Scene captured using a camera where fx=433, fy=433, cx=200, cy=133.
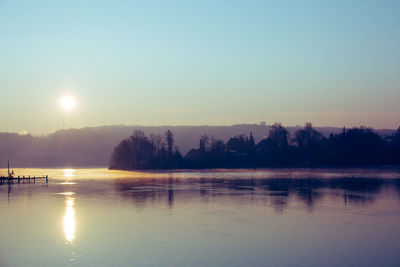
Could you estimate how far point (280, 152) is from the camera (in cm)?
18050

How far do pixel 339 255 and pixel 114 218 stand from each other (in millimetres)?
21432

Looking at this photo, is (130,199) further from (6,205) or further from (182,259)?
(182,259)

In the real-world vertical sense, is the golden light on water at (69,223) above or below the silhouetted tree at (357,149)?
below

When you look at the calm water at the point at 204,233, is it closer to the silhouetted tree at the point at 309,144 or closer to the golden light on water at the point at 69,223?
the golden light on water at the point at 69,223

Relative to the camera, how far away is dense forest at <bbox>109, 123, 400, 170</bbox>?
168125 mm

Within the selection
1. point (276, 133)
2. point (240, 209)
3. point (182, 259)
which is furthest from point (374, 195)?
point (276, 133)

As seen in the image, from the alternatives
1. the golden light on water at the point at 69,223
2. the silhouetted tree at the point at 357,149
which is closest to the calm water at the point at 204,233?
the golden light on water at the point at 69,223

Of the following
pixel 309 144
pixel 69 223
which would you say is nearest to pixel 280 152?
pixel 309 144

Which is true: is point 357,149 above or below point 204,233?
above

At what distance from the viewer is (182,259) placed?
24.5 metres

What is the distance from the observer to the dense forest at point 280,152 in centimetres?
16812

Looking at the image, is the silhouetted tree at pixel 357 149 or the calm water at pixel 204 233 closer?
the calm water at pixel 204 233

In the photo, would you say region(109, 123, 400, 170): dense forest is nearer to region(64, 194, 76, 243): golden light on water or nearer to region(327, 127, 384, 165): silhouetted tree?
region(327, 127, 384, 165): silhouetted tree

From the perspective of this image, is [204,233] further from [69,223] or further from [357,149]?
[357,149]
